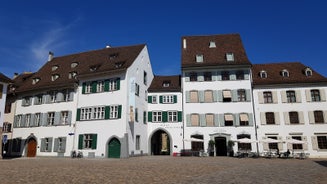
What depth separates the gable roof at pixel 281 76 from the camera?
30812 millimetres

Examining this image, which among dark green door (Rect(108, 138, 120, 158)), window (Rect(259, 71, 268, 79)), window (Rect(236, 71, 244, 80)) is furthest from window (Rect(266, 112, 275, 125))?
dark green door (Rect(108, 138, 120, 158))

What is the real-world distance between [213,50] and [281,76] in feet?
31.5

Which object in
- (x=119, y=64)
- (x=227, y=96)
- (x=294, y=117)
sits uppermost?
(x=119, y=64)

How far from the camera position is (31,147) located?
3147cm

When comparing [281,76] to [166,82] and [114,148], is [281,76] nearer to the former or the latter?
[166,82]

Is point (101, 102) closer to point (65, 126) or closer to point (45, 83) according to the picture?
point (65, 126)

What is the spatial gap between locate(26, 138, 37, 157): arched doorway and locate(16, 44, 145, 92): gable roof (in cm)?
681

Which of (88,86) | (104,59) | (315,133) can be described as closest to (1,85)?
(88,86)

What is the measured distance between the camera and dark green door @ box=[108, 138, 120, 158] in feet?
87.1

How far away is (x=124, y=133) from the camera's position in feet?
86.1

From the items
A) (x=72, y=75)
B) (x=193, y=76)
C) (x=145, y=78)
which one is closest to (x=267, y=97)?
(x=193, y=76)

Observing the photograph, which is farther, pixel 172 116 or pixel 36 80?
pixel 36 80

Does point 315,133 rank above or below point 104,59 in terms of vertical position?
below

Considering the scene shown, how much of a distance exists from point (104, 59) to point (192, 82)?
1201 centimetres
